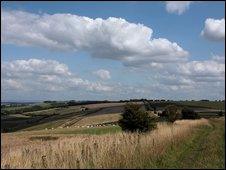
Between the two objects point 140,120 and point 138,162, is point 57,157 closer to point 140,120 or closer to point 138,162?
point 138,162

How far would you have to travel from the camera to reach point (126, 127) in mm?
41812

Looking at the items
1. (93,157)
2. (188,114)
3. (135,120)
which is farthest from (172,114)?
(93,157)

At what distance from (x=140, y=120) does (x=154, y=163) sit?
23.2 meters

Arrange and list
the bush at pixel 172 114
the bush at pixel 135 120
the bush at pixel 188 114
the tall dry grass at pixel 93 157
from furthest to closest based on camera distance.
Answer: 1. the bush at pixel 188 114
2. the bush at pixel 172 114
3. the bush at pixel 135 120
4. the tall dry grass at pixel 93 157

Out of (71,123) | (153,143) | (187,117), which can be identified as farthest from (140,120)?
(71,123)

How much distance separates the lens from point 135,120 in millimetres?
41219

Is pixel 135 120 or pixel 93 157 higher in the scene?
pixel 135 120

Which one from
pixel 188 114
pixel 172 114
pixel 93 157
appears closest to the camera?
pixel 93 157

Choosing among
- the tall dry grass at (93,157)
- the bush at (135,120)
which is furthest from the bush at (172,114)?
the tall dry grass at (93,157)

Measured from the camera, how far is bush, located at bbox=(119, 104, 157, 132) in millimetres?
40938

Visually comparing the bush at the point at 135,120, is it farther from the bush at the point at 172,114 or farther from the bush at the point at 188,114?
the bush at the point at 188,114

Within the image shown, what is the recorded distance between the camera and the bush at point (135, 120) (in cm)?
4094

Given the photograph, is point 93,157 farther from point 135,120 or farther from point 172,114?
point 172,114

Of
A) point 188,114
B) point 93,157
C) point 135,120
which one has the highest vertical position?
point 135,120
